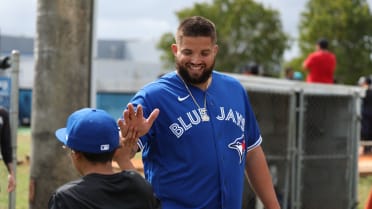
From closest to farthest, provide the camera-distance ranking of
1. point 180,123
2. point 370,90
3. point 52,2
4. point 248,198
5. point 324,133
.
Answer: point 180,123 → point 52,2 → point 248,198 → point 324,133 → point 370,90

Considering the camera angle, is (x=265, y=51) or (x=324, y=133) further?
(x=265, y=51)

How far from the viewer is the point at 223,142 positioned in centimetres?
445

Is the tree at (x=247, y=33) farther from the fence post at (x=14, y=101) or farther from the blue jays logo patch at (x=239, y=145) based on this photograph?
the blue jays logo patch at (x=239, y=145)

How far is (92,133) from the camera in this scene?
144 inches

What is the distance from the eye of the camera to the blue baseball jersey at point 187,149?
4.38 meters

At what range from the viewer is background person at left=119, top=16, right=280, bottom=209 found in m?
4.38

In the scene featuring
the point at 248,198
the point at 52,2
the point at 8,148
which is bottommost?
the point at 248,198

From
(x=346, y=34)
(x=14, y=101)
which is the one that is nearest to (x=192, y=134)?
(x=14, y=101)

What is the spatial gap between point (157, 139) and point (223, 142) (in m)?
0.37

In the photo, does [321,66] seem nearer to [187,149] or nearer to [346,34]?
[187,149]

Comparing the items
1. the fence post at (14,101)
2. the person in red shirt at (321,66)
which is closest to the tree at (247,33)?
the person in red shirt at (321,66)

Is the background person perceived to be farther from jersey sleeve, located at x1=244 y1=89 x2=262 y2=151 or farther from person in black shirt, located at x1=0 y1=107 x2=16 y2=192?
person in black shirt, located at x1=0 y1=107 x2=16 y2=192

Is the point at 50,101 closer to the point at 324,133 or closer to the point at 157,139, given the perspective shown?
the point at 157,139

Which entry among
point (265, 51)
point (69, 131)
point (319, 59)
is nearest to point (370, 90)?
point (319, 59)
